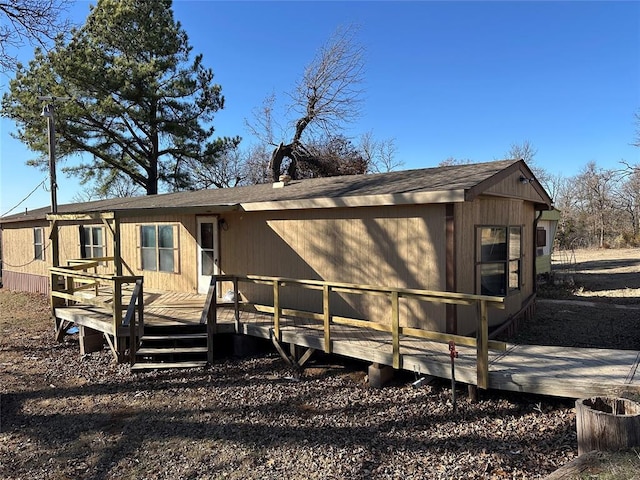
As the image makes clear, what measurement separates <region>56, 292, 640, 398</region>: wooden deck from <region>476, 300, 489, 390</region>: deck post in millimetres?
110


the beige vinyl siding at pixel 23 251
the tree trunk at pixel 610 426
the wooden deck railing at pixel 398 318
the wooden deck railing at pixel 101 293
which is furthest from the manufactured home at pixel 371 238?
Result: the beige vinyl siding at pixel 23 251

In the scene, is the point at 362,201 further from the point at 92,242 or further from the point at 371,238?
the point at 92,242

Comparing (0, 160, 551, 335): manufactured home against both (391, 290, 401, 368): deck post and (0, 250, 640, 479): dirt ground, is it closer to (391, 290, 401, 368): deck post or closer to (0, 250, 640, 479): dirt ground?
(391, 290, 401, 368): deck post

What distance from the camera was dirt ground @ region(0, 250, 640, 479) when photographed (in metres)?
3.95

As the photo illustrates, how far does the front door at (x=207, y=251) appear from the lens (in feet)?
31.8

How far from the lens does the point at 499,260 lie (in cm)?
776

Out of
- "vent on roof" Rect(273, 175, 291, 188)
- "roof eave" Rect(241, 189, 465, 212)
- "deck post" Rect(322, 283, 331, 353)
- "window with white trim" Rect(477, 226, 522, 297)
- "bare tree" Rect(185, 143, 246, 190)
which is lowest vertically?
"deck post" Rect(322, 283, 331, 353)

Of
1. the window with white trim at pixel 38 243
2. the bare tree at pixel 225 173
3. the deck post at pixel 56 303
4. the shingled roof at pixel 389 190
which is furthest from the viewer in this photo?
the bare tree at pixel 225 173

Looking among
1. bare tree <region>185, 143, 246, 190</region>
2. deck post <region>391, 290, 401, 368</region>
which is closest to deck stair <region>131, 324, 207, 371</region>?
deck post <region>391, 290, 401, 368</region>

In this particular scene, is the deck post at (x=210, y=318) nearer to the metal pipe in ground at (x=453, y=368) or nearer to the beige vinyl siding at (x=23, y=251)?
the metal pipe in ground at (x=453, y=368)

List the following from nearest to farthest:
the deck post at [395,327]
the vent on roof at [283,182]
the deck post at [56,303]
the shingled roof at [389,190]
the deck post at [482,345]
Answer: the deck post at [482,345] → the deck post at [395,327] → the shingled roof at [389,190] → the deck post at [56,303] → the vent on roof at [283,182]

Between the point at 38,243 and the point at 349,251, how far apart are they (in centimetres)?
1359

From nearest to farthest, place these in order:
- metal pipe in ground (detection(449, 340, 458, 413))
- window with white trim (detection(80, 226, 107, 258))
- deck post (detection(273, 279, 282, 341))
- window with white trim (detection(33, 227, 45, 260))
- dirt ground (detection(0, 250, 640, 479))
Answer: dirt ground (detection(0, 250, 640, 479)), metal pipe in ground (detection(449, 340, 458, 413)), deck post (detection(273, 279, 282, 341)), window with white trim (detection(80, 226, 107, 258)), window with white trim (detection(33, 227, 45, 260))

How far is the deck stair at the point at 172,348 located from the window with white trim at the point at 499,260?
4.95m
